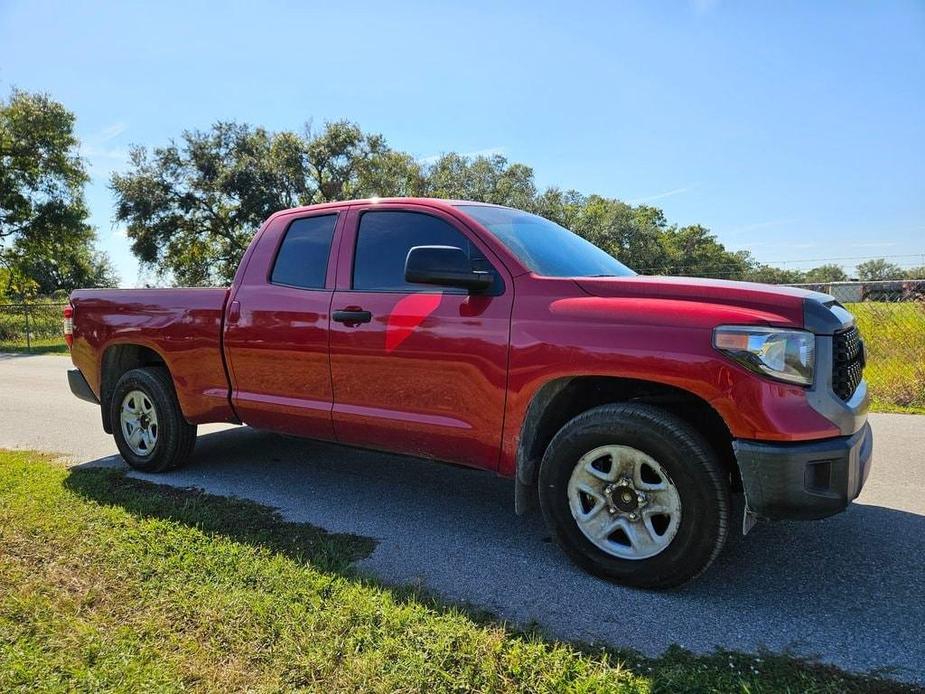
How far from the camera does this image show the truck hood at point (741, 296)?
9.22ft

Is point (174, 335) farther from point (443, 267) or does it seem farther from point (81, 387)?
point (443, 267)

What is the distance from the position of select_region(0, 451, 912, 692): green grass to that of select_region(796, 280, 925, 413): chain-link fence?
615 cm

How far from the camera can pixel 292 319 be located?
4.22 metres

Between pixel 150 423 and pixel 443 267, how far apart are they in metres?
3.19

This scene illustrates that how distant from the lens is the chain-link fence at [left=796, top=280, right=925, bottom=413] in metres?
7.49

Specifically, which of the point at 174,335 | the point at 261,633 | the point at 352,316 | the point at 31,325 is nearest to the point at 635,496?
the point at 261,633

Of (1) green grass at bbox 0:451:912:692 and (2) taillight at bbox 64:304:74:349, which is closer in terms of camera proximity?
(1) green grass at bbox 0:451:912:692

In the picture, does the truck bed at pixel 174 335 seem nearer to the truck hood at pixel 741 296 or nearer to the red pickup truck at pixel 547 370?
the red pickup truck at pixel 547 370

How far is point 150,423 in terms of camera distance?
5.15m

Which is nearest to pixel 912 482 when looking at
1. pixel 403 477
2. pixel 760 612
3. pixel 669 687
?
pixel 760 612

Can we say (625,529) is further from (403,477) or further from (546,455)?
(403,477)

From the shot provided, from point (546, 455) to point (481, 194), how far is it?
142ft

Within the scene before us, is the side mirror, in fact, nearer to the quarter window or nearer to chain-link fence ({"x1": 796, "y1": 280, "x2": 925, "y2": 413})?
the quarter window

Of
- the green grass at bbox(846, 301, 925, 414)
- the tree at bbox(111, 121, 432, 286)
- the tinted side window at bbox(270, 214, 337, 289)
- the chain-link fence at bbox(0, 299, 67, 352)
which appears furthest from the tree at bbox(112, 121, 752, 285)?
the tinted side window at bbox(270, 214, 337, 289)
